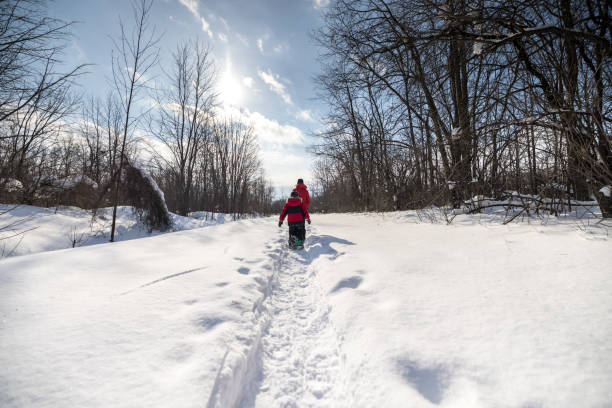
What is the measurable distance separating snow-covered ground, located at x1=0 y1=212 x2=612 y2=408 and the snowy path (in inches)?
0.4

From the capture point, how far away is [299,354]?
1.71m

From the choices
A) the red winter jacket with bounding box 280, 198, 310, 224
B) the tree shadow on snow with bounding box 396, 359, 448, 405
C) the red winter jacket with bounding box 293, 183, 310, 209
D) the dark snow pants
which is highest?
the red winter jacket with bounding box 293, 183, 310, 209

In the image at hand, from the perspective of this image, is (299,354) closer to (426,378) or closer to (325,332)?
Result: (325,332)

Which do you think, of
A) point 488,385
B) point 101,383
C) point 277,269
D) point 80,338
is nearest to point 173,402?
point 101,383

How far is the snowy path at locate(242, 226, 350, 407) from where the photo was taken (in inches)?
53.5

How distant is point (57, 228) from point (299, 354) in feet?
31.3

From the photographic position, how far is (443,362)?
131 cm

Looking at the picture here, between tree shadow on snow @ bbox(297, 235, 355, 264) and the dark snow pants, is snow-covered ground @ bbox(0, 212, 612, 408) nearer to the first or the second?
tree shadow on snow @ bbox(297, 235, 355, 264)

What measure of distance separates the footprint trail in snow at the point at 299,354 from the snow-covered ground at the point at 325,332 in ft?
0.04

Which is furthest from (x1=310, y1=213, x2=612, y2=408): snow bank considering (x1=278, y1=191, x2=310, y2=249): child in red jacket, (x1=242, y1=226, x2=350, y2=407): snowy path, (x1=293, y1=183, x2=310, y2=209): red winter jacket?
(x1=293, y1=183, x2=310, y2=209): red winter jacket

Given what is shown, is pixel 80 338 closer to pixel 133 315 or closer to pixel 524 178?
pixel 133 315

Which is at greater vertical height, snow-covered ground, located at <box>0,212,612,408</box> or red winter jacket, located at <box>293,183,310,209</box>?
red winter jacket, located at <box>293,183,310,209</box>

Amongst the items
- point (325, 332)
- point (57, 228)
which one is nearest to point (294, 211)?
point (325, 332)

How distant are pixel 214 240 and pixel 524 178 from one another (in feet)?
20.8
